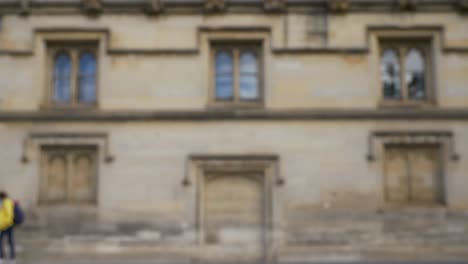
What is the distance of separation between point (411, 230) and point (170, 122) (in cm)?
579

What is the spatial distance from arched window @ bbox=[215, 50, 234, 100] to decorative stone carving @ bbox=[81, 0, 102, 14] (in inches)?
116

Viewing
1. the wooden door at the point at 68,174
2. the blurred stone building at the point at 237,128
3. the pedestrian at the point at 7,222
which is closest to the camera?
the pedestrian at the point at 7,222

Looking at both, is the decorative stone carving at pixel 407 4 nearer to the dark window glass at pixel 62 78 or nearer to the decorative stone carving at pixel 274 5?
the decorative stone carving at pixel 274 5

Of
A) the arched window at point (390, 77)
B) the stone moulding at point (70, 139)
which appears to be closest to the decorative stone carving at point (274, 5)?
the arched window at point (390, 77)

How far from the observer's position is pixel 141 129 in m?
12.5

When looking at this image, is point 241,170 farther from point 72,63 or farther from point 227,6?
point 72,63

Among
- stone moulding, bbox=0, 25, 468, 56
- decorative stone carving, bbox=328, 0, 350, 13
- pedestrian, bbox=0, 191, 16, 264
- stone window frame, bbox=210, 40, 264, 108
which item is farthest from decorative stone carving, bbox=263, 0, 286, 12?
pedestrian, bbox=0, 191, 16, 264

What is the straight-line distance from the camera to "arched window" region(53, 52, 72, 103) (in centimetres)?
1295

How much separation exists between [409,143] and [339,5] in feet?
11.4

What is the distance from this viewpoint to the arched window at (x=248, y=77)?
12.8m

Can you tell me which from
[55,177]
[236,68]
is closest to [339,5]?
[236,68]

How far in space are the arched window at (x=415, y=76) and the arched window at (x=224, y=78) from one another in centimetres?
406

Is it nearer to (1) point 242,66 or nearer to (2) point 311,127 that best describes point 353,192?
(2) point 311,127

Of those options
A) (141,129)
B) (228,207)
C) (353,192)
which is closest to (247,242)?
(228,207)
